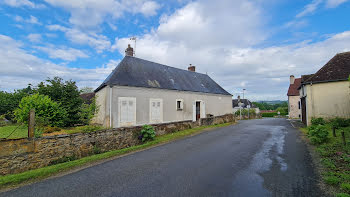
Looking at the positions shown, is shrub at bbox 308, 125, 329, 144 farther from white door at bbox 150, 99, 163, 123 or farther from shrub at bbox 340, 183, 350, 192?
white door at bbox 150, 99, 163, 123

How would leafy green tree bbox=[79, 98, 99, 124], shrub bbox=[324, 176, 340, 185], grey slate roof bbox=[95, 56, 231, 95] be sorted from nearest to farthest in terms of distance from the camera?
shrub bbox=[324, 176, 340, 185], leafy green tree bbox=[79, 98, 99, 124], grey slate roof bbox=[95, 56, 231, 95]

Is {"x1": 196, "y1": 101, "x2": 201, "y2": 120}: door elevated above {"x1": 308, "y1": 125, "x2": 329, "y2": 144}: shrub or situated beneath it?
elevated above

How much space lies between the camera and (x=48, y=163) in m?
6.38

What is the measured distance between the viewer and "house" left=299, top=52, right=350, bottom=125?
1261 centimetres

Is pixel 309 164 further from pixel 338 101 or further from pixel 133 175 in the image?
pixel 338 101

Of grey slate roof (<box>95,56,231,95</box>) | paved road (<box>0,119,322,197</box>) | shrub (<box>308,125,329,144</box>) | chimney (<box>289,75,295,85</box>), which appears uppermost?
chimney (<box>289,75,295,85</box>)

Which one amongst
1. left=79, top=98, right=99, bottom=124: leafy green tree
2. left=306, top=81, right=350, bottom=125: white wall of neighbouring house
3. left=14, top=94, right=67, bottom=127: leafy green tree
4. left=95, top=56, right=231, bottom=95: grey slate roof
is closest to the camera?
left=14, top=94, right=67, bottom=127: leafy green tree

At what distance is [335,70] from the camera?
13.4 m

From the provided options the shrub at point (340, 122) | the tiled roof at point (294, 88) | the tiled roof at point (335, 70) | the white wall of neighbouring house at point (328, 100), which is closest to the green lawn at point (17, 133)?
the shrub at point (340, 122)

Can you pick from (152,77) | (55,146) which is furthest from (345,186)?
(152,77)

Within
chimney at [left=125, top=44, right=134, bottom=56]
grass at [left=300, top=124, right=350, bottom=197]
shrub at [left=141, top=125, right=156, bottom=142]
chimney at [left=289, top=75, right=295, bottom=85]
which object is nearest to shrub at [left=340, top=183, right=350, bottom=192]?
grass at [left=300, top=124, right=350, bottom=197]

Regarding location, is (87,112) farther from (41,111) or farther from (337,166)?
(337,166)

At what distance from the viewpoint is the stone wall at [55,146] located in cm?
561

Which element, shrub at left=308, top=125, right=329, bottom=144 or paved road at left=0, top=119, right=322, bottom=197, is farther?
shrub at left=308, top=125, right=329, bottom=144
